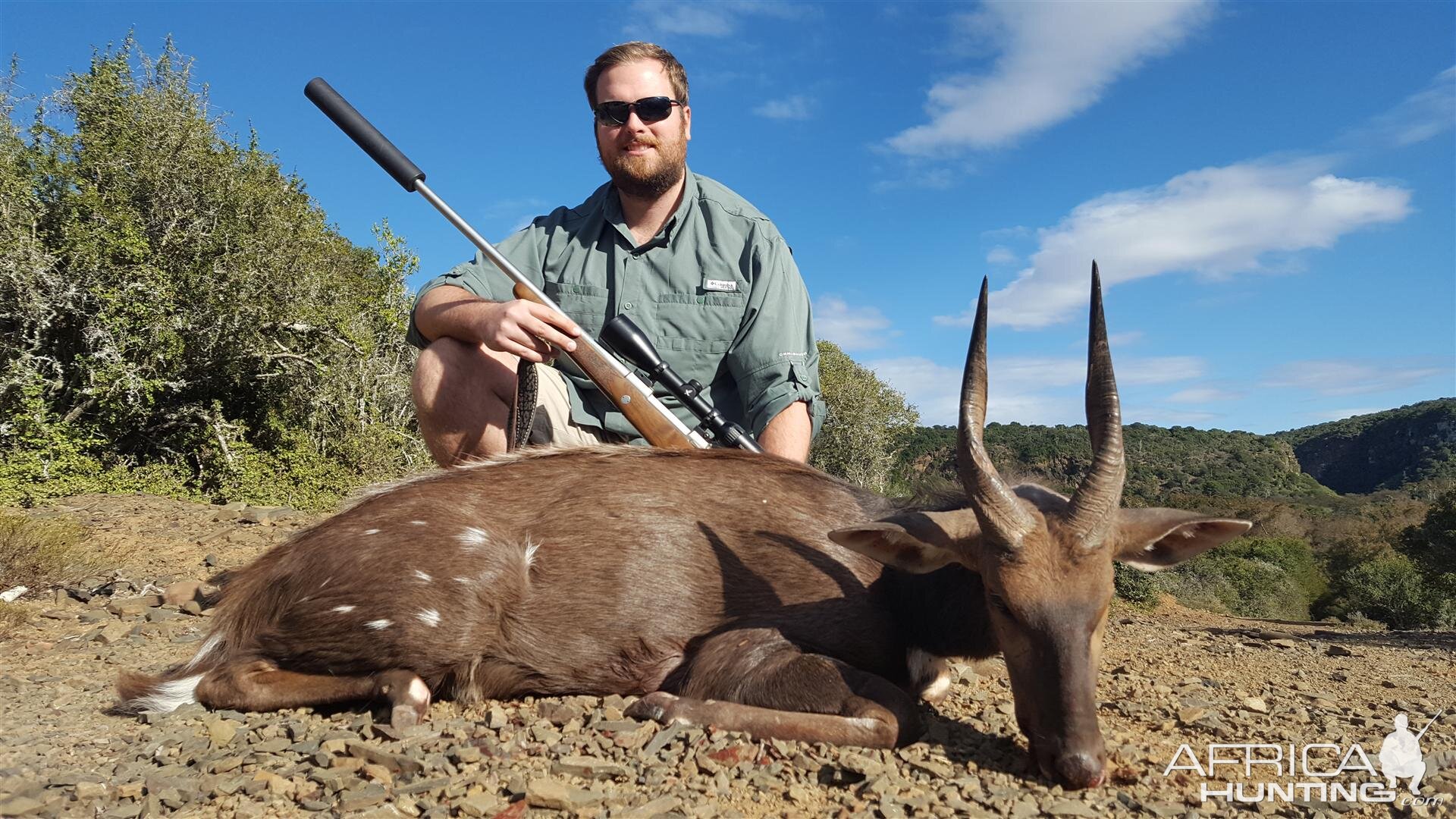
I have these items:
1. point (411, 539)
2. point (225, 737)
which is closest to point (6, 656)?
point (225, 737)

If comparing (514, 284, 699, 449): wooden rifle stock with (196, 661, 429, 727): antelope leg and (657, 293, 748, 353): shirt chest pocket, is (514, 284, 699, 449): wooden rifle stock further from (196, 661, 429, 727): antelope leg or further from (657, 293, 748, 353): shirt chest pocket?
(196, 661, 429, 727): antelope leg

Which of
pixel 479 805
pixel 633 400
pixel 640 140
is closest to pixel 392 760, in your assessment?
pixel 479 805

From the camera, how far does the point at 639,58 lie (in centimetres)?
656

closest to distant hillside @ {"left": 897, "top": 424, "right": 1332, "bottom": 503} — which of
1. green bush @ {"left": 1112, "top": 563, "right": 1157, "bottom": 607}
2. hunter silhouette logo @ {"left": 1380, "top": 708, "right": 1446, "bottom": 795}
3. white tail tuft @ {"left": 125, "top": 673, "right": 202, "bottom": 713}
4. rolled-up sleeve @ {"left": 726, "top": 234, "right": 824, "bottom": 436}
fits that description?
green bush @ {"left": 1112, "top": 563, "right": 1157, "bottom": 607}

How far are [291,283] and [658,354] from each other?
661 inches

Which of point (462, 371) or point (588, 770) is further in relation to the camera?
point (462, 371)

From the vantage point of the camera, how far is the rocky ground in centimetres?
290

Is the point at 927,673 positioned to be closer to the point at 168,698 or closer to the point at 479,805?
the point at 479,805

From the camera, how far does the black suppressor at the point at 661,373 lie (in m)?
5.67

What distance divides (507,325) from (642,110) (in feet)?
7.08

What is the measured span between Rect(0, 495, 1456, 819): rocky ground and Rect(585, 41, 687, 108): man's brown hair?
4.72 metres

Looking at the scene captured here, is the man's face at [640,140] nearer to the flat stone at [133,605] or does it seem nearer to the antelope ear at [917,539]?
the antelope ear at [917,539]

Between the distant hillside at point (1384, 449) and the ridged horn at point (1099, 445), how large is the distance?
4824 cm

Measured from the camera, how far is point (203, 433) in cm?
1984
